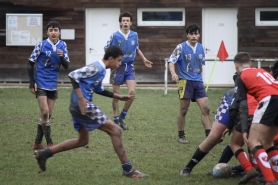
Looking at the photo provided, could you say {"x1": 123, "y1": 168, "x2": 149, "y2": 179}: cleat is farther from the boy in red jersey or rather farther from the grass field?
the boy in red jersey

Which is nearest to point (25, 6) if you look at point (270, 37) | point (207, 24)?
point (207, 24)

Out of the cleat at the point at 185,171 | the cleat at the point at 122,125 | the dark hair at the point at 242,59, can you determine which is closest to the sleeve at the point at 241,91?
the dark hair at the point at 242,59

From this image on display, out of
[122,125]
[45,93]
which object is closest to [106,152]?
[45,93]

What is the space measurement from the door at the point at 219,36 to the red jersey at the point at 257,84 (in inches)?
633

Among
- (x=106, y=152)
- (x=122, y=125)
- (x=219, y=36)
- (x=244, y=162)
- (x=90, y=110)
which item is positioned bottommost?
(x=106, y=152)

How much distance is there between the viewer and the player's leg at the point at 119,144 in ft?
25.1

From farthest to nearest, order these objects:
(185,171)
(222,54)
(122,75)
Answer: (222,54), (122,75), (185,171)

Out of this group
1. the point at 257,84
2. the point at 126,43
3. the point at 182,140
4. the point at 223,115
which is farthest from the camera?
the point at 126,43

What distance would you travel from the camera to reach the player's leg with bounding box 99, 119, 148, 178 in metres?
7.66

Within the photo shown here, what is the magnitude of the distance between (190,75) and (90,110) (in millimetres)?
3913

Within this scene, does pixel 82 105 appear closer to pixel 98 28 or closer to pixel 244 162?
pixel 244 162

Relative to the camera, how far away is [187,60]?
11.2 meters

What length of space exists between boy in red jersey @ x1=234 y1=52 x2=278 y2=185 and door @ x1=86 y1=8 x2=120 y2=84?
16.2 meters

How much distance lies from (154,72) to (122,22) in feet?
35.5
